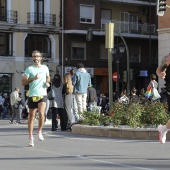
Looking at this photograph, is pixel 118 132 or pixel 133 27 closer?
pixel 118 132

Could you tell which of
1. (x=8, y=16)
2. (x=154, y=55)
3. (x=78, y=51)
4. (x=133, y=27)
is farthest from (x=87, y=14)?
(x=154, y=55)

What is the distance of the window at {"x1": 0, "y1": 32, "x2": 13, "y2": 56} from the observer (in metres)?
48.3

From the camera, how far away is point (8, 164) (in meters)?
9.34

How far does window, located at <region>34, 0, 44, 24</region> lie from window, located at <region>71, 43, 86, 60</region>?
154 inches

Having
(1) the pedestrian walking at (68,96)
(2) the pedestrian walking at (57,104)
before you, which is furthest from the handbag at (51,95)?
(1) the pedestrian walking at (68,96)

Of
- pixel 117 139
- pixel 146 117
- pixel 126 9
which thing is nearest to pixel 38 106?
pixel 117 139

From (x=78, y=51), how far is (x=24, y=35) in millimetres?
5583

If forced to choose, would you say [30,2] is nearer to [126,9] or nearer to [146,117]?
[126,9]

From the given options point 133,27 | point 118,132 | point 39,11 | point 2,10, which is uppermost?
point 39,11

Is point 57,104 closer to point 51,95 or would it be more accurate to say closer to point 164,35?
point 51,95

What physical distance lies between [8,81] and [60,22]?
719 cm

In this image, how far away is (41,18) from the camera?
5003 centimetres

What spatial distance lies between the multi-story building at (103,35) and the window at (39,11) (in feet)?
7.04

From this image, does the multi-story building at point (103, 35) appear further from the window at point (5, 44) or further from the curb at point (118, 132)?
the curb at point (118, 132)
